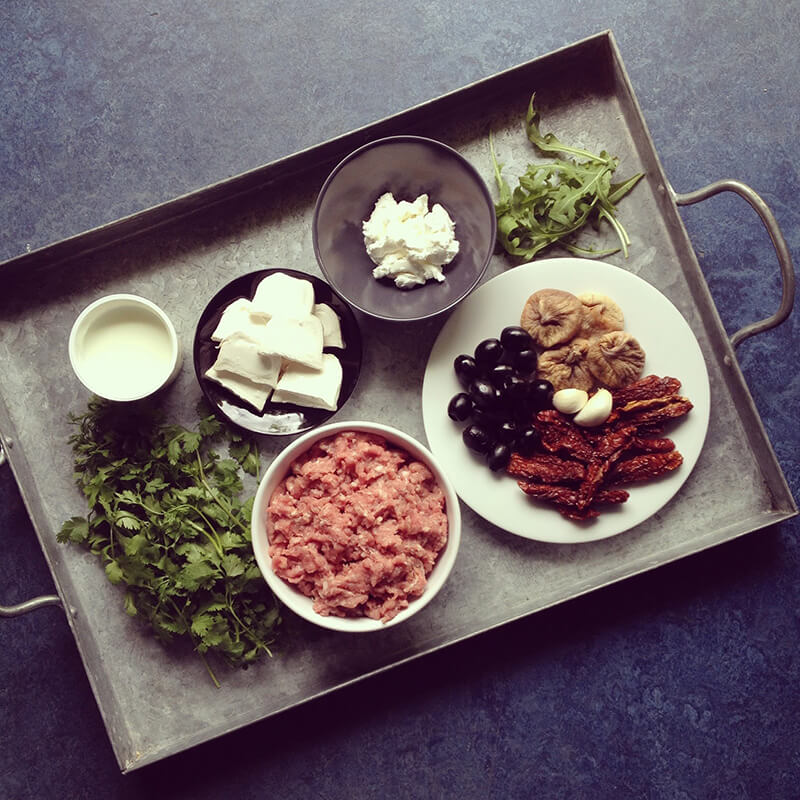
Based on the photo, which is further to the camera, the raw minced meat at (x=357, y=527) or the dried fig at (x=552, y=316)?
the dried fig at (x=552, y=316)

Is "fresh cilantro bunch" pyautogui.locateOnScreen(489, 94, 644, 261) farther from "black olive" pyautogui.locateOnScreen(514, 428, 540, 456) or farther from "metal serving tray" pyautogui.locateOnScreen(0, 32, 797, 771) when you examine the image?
"black olive" pyautogui.locateOnScreen(514, 428, 540, 456)

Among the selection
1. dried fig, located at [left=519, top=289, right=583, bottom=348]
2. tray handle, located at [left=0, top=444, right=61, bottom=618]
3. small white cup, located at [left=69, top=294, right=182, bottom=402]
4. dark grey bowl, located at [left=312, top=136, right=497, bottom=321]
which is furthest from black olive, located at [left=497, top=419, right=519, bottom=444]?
tray handle, located at [left=0, top=444, right=61, bottom=618]

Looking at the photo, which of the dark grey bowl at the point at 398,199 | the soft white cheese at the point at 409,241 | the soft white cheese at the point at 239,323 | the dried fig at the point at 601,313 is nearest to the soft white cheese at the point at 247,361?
the soft white cheese at the point at 239,323

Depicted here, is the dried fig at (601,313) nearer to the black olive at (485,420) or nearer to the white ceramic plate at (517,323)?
the white ceramic plate at (517,323)

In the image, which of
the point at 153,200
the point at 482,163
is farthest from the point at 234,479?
the point at 482,163

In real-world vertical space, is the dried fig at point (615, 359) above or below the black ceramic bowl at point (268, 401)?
below

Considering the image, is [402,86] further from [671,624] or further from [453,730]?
[453,730]

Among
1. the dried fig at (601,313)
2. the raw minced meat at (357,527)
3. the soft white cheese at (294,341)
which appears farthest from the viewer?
the dried fig at (601,313)

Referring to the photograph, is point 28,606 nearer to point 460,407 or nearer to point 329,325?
point 329,325
